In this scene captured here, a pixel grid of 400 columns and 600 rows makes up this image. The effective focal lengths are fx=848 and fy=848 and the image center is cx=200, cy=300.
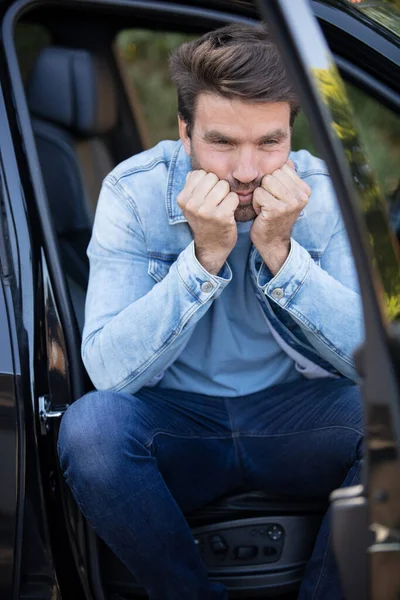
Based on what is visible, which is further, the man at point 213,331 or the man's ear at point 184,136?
the man's ear at point 184,136

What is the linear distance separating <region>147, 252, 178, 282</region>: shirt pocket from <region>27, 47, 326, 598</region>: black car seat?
0.24 m

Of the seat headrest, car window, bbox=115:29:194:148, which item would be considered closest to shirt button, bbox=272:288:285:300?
the seat headrest

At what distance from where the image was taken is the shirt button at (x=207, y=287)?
1.79 m

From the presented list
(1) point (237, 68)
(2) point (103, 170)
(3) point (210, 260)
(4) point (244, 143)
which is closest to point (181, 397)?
(3) point (210, 260)

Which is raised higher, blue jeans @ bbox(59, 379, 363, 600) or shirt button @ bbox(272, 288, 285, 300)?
shirt button @ bbox(272, 288, 285, 300)

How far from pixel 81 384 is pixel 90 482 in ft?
0.88

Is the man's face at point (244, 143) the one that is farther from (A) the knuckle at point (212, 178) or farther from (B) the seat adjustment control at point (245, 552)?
(B) the seat adjustment control at point (245, 552)

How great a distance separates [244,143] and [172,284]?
1.18 feet

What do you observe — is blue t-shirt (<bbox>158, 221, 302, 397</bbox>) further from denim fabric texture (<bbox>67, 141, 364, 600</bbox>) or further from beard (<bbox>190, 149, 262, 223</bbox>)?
beard (<bbox>190, 149, 262, 223</bbox>)

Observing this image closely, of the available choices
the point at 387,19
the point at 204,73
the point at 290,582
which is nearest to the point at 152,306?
the point at 204,73

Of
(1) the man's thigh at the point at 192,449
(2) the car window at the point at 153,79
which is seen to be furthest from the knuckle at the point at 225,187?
(2) the car window at the point at 153,79

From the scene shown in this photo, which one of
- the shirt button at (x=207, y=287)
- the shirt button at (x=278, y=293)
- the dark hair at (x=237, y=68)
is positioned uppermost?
the dark hair at (x=237, y=68)

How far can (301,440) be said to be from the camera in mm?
1967

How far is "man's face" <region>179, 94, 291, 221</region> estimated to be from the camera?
1873mm
